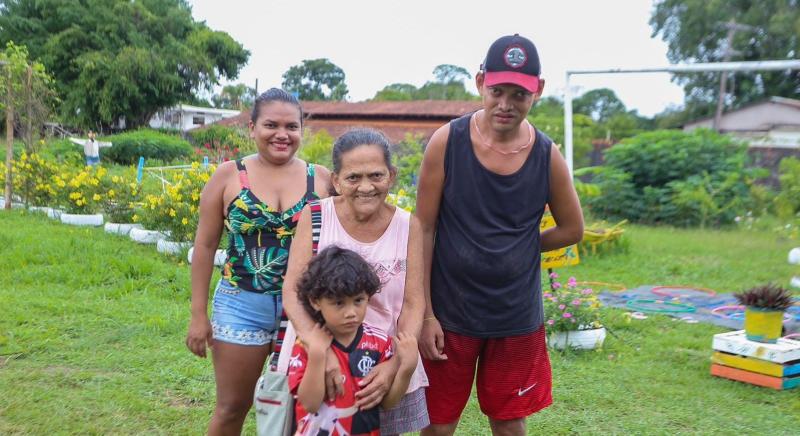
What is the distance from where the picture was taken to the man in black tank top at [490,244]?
2.64 m

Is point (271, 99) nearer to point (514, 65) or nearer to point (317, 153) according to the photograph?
point (514, 65)

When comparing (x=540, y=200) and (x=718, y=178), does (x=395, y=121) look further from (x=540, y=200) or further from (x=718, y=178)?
(x=540, y=200)

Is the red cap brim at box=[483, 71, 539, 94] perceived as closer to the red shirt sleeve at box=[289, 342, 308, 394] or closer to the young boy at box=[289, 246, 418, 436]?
the young boy at box=[289, 246, 418, 436]

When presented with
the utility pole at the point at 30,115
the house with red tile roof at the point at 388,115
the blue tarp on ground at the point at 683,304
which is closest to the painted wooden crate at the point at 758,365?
the blue tarp on ground at the point at 683,304

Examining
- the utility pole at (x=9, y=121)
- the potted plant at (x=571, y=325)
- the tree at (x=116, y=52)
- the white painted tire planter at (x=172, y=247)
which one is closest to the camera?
the potted plant at (x=571, y=325)

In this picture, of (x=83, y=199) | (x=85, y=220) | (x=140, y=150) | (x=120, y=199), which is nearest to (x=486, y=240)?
(x=120, y=199)

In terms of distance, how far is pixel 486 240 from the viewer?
2648 millimetres

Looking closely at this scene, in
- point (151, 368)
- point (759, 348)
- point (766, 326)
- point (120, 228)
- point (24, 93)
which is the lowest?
point (151, 368)

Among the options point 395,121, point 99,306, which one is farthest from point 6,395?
point 395,121

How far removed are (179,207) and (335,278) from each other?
660 cm

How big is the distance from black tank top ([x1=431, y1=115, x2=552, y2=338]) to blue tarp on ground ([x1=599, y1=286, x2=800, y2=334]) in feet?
14.5

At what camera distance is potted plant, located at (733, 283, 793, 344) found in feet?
16.1

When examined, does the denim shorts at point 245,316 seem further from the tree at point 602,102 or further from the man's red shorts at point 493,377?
the tree at point 602,102

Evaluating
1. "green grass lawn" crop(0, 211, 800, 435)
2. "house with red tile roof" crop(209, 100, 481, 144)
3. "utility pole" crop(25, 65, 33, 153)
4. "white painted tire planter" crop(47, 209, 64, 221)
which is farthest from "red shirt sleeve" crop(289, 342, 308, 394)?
"house with red tile roof" crop(209, 100, 481, 144)
